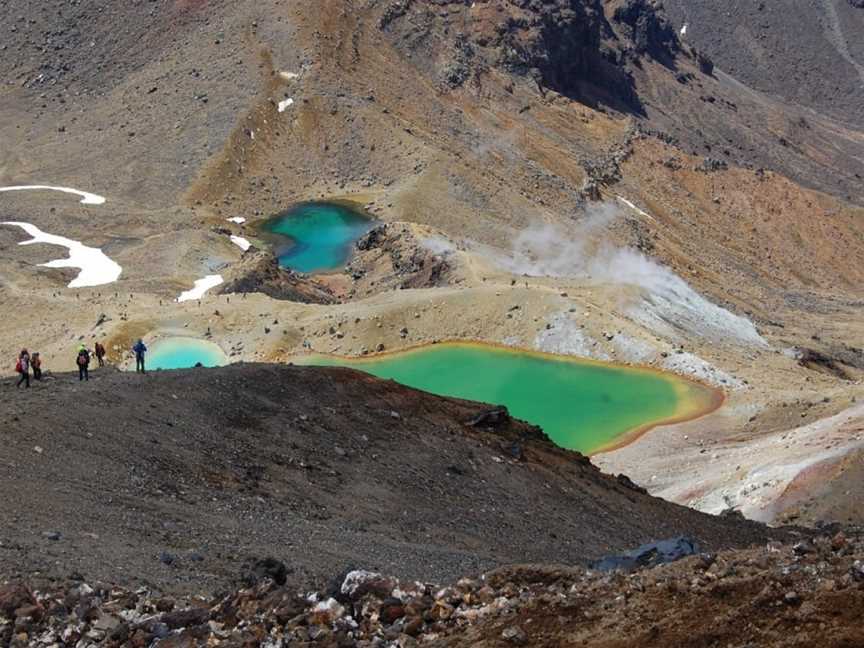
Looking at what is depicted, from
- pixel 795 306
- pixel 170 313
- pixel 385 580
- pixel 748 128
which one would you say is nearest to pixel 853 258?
pixel 795 306

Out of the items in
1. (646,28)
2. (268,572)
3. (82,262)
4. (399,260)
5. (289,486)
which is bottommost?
(268,572)

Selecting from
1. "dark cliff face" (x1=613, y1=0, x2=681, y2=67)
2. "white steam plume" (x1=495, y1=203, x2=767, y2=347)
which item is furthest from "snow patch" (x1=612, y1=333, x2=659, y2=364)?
"dark cliff face" (x1=613, y1=0, x2=681, y2=67)

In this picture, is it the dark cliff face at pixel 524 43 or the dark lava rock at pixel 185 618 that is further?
the dark cliff face at pixel 524 43

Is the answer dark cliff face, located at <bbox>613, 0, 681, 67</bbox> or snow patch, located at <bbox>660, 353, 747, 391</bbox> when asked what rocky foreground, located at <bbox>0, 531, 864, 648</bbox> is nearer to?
snow patch, located at <bbox>660, 353, 747, 391</bbox>

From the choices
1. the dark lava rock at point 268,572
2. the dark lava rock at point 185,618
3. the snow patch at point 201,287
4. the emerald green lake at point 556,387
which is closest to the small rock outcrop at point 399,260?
the snow patch at point 201,287

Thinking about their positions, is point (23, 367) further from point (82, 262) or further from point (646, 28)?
point (646, 28)

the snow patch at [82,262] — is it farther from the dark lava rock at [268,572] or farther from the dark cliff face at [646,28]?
the dark cliff face at [646,28]

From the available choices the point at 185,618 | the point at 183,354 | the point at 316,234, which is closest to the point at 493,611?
the point at 185,618
